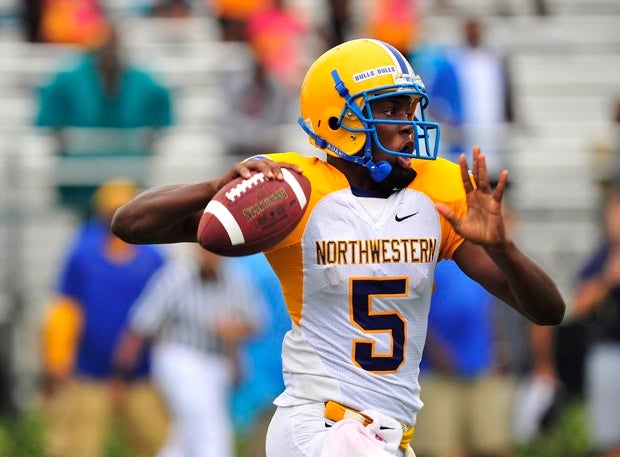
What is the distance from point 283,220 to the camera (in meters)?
4.19

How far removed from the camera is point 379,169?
434 cm

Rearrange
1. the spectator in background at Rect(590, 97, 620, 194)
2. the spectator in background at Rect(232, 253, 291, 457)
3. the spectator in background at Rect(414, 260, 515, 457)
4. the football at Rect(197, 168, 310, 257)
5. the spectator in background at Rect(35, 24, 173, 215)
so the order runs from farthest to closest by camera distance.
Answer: the spectator in background at Rect(590, 97, 620, 194) → the spectator in background at Rect(35, 24, 173, 215) → the spectator in background at Rect(414, 260, 515, 457) → the spectator in background at Rect(232, 253, 291, 457) → the football at Rect(197, 168, 310, 257)

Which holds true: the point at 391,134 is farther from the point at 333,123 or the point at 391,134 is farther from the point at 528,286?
the point at 528,286

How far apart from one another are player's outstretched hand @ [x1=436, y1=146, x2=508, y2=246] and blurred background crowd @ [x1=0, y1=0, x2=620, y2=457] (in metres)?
4.31

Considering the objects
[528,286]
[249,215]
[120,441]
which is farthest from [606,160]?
[249,215]

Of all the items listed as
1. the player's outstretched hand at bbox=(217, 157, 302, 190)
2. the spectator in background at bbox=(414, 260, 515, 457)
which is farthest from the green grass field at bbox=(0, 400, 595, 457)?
the player's outstretched hand at bbox=(217, 157, 302, 190)

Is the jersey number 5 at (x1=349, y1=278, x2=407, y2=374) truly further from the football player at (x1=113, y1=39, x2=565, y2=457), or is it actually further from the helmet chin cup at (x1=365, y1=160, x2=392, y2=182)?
the helmet chin cup at (x1=365, y1=160, x2=392, y2=182)

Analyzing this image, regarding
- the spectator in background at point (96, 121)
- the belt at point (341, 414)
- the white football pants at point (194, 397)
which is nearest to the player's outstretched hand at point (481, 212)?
the belt at point (341, 414)

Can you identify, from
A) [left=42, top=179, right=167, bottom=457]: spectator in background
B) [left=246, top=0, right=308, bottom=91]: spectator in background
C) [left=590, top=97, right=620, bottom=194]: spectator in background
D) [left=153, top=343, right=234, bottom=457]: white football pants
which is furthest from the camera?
[left=246, top=0, right=308, bottom=91]: spectator in background

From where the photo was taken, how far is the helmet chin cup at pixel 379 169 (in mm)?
4340

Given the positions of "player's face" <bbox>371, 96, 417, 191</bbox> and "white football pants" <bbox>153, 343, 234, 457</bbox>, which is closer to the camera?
"player's face" <bbox>371, 96, 417, 191</bbox>

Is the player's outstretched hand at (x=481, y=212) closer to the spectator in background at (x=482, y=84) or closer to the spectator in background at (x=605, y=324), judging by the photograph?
the spectator in background at (x=605, y=324)

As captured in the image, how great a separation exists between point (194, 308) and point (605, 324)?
8.23 ft

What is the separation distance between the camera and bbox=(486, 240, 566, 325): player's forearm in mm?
4328
